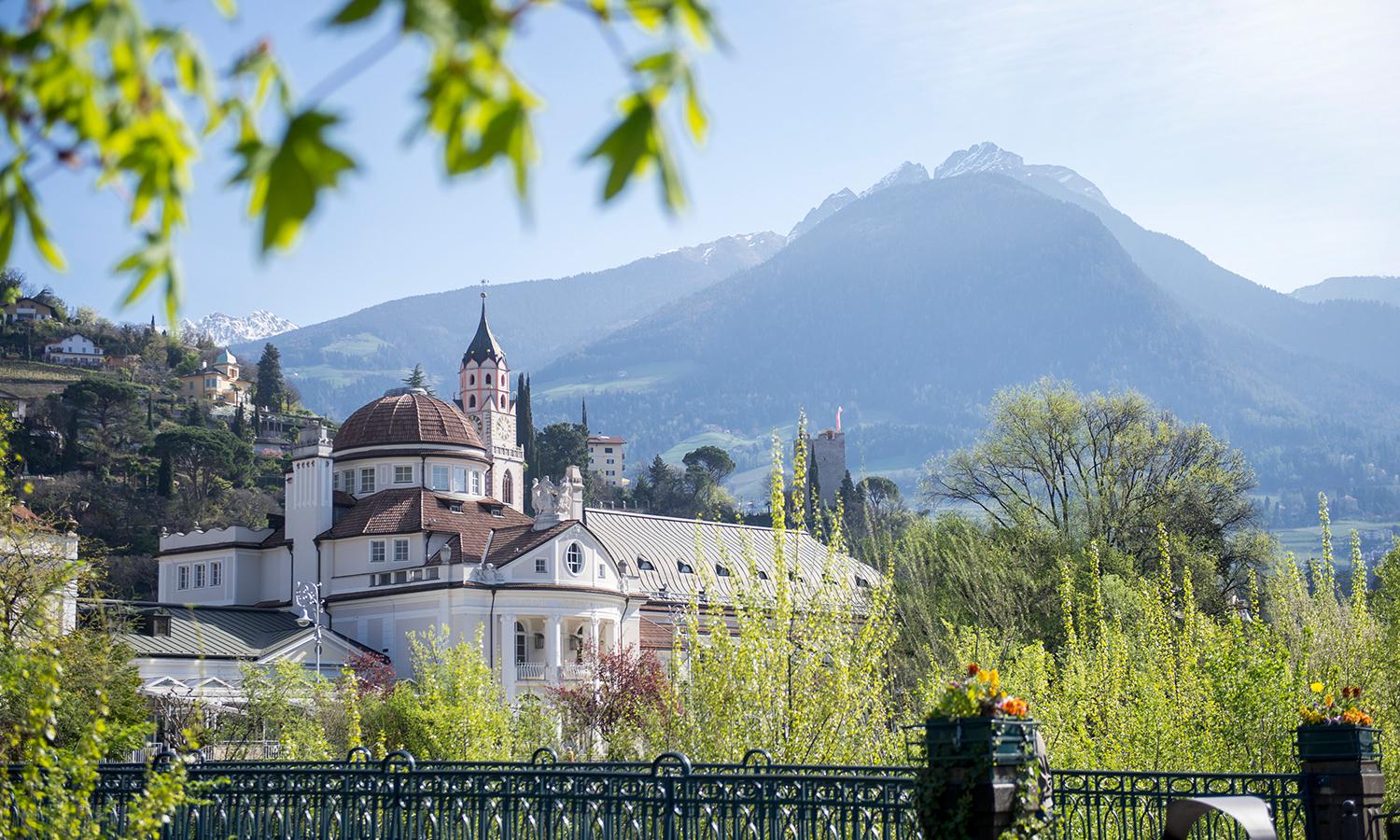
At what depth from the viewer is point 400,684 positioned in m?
45.5

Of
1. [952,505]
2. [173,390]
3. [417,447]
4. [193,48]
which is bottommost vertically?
[193,48]

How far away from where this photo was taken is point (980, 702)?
984 cm

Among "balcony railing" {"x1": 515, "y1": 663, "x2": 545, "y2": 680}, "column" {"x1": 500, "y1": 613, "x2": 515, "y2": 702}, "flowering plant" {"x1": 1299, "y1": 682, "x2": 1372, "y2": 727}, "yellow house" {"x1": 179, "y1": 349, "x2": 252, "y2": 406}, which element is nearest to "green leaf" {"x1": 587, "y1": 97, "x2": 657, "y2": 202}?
"flowering plant" {"x1": 1299, "y1": 682, "x2": 1372, "y2": 727}

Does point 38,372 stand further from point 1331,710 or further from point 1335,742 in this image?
point 1335,742

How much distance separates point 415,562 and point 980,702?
57.2 metres

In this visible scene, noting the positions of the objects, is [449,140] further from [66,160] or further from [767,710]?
[767,710]

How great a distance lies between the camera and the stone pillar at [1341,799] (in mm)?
12125

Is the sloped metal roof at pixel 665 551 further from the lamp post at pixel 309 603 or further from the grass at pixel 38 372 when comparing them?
the grass at pixel 38 372

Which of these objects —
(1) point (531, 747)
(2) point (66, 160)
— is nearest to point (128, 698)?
(1) point (531, 747)

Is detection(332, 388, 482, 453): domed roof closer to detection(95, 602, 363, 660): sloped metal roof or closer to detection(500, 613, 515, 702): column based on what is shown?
detection(95, 602, 363, 660): sloped metal roof

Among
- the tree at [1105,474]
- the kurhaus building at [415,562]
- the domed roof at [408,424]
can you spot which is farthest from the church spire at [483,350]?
the tree at [1105,474]

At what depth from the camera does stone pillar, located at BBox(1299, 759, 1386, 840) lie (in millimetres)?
12125

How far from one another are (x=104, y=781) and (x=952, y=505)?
155ft

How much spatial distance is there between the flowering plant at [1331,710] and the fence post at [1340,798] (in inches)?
12.9
